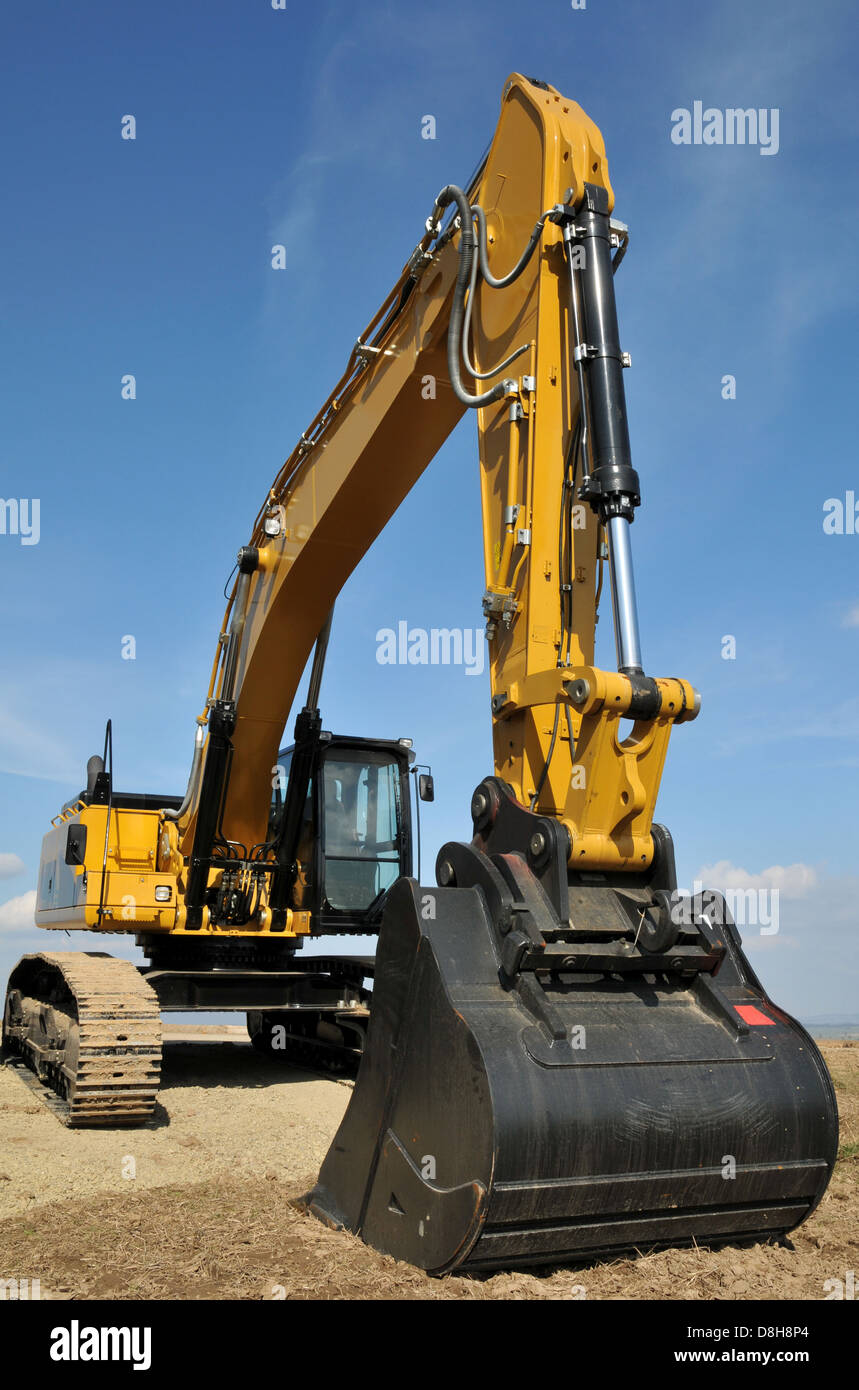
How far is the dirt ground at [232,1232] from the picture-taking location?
3.35 m

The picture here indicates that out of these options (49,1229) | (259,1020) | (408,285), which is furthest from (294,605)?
(259,1020)

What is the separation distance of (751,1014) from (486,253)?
3635 millimetres

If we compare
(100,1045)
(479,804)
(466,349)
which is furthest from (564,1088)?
(100,1045)

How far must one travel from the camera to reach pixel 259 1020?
1188cm

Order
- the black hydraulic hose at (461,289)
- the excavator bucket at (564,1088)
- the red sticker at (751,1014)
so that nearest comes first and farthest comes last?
the excavator bucket at (564,1088)
the red sticker at (751,1014)
the black hydraulic hose at (461,289)

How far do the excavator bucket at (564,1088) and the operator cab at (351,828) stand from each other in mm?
5607

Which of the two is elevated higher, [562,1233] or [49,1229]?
[562,1233]

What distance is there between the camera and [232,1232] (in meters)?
4.16

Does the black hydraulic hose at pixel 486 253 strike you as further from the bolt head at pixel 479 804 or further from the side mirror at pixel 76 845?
the side mirror at pixel 76 845

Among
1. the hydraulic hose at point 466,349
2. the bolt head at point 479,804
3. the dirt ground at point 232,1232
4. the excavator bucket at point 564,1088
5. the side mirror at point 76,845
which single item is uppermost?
the hydraulic hose at point 466,349

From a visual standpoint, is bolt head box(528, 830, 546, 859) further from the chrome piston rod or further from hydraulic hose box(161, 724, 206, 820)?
hydraulic hose box(161, 724, 206, 820)

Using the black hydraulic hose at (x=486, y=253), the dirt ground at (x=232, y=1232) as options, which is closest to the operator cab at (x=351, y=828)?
the dirt ground at (x=232, y=1232)
